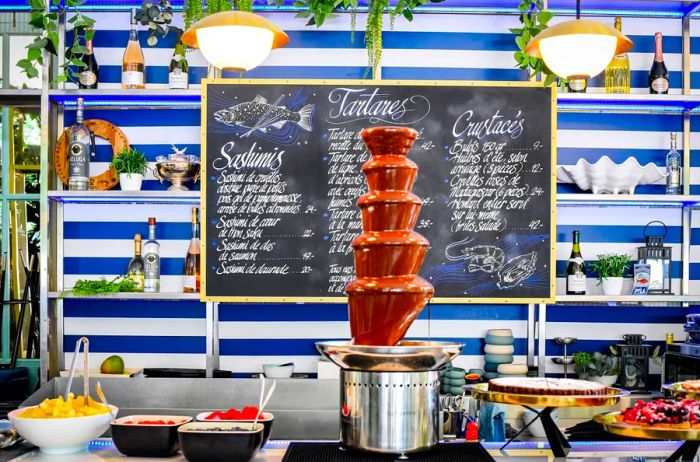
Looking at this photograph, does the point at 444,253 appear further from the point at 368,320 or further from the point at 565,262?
the point at 368,320

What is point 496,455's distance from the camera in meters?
1.89

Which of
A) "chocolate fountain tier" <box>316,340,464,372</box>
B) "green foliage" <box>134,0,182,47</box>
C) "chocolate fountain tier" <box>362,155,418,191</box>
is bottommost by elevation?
"chocolate fountain tier" <box>316,340,464,372</box>

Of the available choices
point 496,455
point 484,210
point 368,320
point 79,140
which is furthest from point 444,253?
point 368,320

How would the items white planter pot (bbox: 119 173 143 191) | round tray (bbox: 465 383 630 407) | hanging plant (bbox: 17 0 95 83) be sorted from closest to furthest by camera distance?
round tray (bbox: 465 383 630 407)
hanging plant (bbox: 17 0 95 83)
white planter pot (bbox: 119 173 143 191)

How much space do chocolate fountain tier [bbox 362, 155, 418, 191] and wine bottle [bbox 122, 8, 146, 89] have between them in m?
2.59

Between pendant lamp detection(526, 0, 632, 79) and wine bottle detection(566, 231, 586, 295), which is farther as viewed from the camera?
wine bottle detection(566, 231, 586, 295)

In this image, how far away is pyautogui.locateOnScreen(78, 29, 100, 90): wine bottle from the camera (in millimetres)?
3977

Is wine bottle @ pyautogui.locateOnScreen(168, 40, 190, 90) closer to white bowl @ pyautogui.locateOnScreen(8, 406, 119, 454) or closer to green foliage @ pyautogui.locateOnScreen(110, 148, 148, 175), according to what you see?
green foliage @ pyautogui.locateOnScreen(110, 148, 148, 175)

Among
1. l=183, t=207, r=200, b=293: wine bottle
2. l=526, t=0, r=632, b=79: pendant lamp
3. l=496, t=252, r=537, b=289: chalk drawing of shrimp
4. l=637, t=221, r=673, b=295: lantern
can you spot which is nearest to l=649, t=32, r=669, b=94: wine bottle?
l=637, t=221, r=673, b=295: lantern

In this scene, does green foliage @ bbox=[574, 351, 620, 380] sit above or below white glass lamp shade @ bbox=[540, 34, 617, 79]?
below

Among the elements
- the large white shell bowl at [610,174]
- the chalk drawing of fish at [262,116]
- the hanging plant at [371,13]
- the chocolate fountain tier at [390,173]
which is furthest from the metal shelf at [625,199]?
the chocolate fountain tier at [390,173]

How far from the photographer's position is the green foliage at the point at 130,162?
3.95 metres

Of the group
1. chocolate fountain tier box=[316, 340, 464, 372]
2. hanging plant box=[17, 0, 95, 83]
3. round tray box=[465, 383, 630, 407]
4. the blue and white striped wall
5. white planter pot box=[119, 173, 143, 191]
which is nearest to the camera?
chocolate fountain tier box=[316, 340, 464, 372]

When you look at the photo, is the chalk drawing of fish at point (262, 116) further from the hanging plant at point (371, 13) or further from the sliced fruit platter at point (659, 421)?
the sliced fruit platter at point (659, 421)
